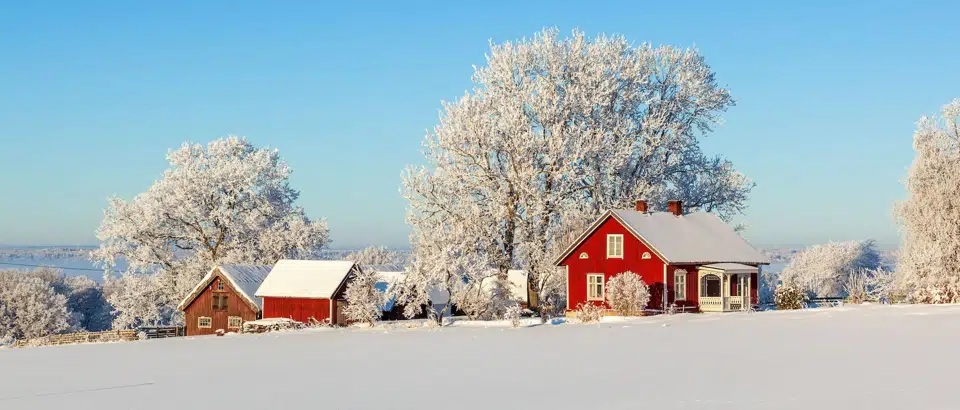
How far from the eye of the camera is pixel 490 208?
46750 mm

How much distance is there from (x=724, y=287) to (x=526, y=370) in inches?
1054

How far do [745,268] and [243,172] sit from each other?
30.9 meters

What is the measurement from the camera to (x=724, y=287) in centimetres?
4675

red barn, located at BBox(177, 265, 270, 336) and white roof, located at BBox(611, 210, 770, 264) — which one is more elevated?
white roof, located at BBox(611, 210, 770, 264)

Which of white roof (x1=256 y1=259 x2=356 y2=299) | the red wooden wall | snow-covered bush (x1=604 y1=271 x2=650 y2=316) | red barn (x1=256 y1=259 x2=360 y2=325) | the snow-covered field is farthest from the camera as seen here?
the red wooden wall

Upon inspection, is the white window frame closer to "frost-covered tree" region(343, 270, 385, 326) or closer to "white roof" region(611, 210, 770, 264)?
"white roof" region(611, 210, 770, 264)

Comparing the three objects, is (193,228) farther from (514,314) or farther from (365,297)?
(514,314)

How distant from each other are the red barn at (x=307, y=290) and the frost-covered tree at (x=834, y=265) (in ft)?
148

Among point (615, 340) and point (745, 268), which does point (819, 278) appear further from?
point (615, 340)

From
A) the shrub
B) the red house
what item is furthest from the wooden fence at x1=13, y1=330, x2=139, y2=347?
the red house

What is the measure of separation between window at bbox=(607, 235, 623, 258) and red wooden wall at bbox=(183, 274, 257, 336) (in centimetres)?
1981

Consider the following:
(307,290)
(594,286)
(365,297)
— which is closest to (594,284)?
→ (594,286)

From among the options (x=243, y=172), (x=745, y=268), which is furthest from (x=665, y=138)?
(x=243, y=172)

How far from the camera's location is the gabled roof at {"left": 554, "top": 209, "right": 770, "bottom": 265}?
46031 mm
